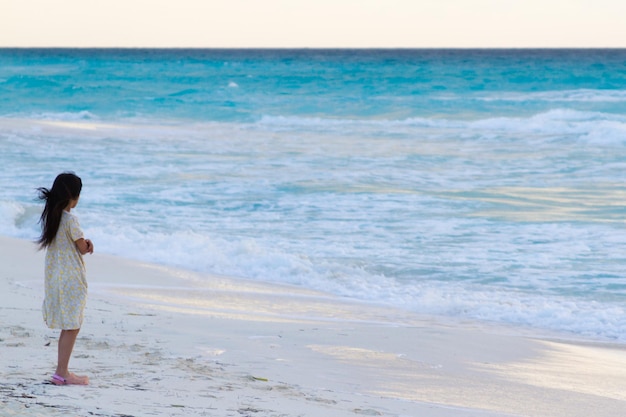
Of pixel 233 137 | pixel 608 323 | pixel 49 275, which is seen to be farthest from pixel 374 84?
pixel 49 275

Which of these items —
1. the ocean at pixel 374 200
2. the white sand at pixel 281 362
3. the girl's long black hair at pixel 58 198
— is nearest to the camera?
the white sand at pixel 281 362

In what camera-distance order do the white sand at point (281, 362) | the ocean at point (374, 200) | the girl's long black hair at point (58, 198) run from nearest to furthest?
the white sand at point (281, 362), the girl's long black hair at point (58, 198), the ocean at point (374, 200)

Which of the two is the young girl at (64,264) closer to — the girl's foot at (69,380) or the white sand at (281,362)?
the girl's foot at (69,380)

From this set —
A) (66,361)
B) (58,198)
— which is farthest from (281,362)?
(58,198)

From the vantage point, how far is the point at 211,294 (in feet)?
27.7

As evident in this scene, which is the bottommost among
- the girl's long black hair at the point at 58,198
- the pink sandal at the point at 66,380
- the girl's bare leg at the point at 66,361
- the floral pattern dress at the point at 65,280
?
the pink sandal at the point at 66,380

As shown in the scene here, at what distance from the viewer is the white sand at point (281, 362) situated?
14.7ft

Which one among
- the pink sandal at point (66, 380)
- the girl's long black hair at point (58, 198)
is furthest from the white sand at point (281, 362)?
the girl's long black hair at point (58, 198)

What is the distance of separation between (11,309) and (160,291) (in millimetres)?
2029

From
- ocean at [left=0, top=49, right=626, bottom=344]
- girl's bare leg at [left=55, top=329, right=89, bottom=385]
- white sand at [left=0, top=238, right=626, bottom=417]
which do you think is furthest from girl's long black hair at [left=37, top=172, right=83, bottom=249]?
ocean at [left=0, top=49, right=626, bottom=344]

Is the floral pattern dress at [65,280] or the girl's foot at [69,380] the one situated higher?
the floral pattern dress at [65,280]

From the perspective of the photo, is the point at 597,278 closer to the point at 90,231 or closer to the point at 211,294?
the point at 211,294

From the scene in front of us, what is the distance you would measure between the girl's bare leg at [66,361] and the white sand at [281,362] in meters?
0.07

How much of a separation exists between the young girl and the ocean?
14.1 feet
